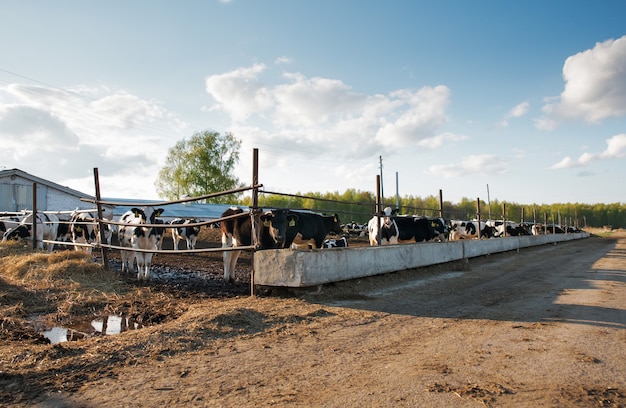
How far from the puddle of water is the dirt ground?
0.51ft

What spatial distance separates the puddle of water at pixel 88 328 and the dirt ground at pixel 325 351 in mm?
156

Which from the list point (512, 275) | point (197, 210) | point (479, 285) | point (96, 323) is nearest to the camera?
point (96, 323)

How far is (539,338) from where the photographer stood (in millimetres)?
4387

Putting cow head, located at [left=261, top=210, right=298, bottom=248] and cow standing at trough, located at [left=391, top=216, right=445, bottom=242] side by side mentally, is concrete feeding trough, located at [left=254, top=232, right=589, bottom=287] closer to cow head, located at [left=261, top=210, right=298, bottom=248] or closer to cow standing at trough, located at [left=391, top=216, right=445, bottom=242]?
cow head, located at [left=261, top=210, right=298, bottom=248]

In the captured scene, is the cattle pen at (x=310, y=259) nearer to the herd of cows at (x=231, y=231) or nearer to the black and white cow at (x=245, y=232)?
the herd of cows at (x=231, y=231)

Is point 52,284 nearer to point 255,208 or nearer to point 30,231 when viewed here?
point 255,208

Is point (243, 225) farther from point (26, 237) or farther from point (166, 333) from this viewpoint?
point (26, 237)

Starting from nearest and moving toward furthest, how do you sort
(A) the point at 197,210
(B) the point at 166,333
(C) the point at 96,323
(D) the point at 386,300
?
(B) the point at 166,333 < (C) the point at 96,323 < (D) the point at 386,300 < (A) the point at 197,210

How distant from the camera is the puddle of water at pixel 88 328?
4703 mm

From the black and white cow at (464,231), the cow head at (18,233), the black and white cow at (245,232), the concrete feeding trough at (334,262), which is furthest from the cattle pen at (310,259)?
the black and white cow at (464,231)

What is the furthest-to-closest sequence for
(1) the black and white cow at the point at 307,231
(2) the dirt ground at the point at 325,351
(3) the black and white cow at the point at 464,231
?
(3) the black and white cow at the point at 464,231 < (1) the black and white cow at the point at 307,231 < (2) the dirt ground at the point at 325,351

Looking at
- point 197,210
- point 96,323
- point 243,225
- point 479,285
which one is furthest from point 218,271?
point 197,210

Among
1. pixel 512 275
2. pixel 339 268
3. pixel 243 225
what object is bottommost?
pixel 512 275

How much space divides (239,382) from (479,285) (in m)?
6.71
